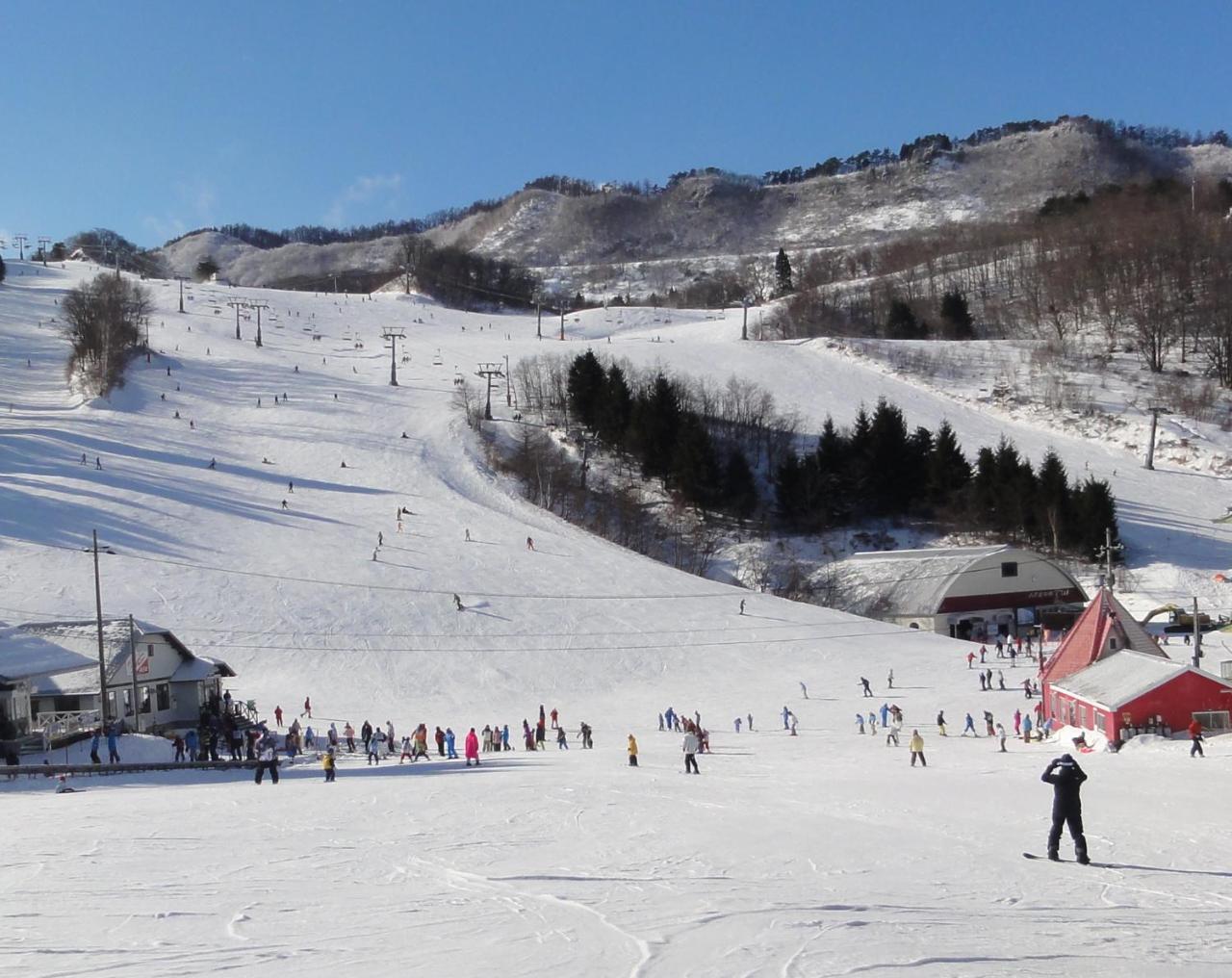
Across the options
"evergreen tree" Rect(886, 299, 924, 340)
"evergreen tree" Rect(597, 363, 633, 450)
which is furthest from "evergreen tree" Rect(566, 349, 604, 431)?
"evergreen tree" Rect(886, 299, 924, 340)

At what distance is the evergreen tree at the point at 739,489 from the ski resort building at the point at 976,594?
11.1m

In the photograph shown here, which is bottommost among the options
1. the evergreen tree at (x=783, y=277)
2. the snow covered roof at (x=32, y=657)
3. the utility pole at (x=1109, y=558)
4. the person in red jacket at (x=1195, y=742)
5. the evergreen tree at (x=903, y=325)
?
the person in red jacket at (x=1195, y=742)

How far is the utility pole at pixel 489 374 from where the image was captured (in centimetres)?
6825

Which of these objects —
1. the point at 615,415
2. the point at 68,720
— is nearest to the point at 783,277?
the point at 615,415

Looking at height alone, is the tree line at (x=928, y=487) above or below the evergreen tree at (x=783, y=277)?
below

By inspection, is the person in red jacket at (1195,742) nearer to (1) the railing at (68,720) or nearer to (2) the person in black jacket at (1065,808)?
(2) the person in black jacket at (1065,808)

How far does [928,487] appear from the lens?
62.2m

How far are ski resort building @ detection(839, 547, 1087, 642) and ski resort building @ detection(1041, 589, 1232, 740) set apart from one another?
59.9ft

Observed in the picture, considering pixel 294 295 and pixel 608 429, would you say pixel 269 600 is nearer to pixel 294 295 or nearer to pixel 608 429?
pixel 608 429

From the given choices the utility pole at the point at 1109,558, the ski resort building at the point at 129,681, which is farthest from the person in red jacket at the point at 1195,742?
the ski resort building at the point at 129,681

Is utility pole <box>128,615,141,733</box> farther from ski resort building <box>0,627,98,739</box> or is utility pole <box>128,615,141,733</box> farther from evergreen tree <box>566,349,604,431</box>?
evergreen tree <box>566,349,604,431</box>

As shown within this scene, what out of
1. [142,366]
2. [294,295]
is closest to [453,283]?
[294,295]

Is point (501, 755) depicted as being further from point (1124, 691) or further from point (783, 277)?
point (783, 277)

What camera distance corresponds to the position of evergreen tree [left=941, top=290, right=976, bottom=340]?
93.9 m
